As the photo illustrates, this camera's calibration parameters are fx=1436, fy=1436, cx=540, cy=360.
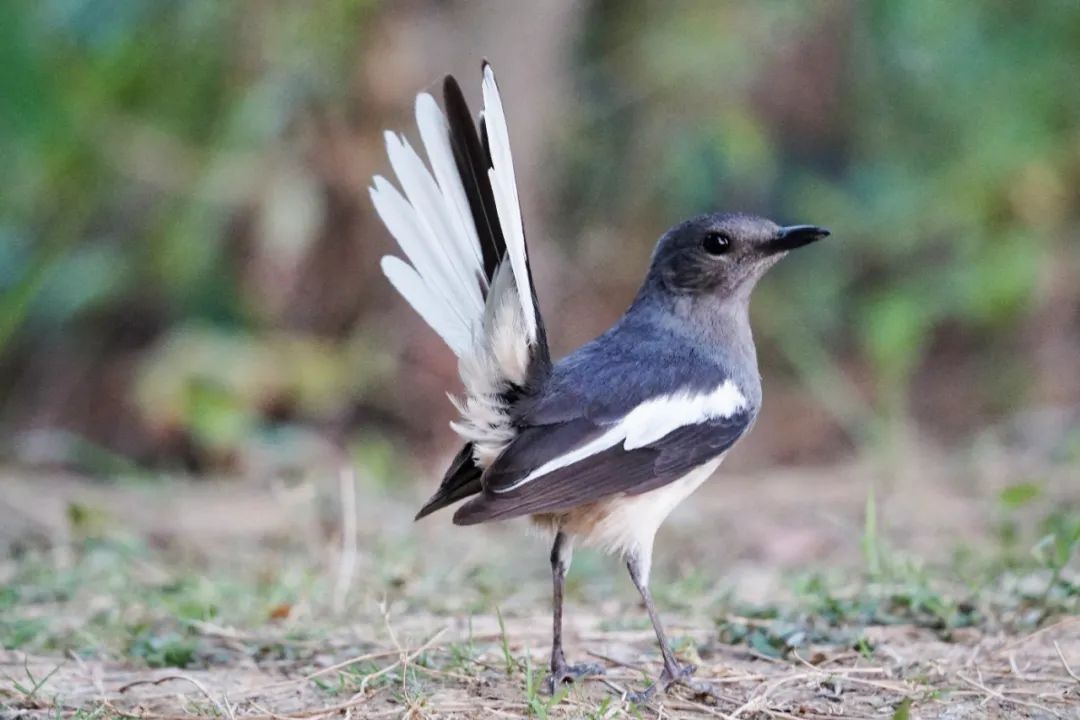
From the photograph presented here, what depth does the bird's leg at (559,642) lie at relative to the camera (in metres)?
3.89

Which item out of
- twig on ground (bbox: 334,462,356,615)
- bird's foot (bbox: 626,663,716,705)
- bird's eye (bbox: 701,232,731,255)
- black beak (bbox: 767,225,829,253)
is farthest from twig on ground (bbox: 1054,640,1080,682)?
twig on ground (bbox: 334,462,356,615)

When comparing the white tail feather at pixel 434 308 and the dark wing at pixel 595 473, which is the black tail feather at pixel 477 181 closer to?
the white tail feather at pixel 434 308

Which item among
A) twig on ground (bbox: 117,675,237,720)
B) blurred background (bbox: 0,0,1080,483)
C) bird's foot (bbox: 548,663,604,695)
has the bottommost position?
twig on ground (bbox: 117,675,237,720)

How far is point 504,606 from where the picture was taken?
4.93m

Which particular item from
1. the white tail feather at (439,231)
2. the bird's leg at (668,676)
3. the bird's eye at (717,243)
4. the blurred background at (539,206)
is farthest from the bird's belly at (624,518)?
the blurred background at (539,206)

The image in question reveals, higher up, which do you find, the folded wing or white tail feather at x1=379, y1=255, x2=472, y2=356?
white tail feather at x1=379, y1=255, x2=472, y2=356

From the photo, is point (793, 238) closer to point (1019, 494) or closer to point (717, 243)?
point (717, 243)

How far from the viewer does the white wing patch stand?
4000 mm

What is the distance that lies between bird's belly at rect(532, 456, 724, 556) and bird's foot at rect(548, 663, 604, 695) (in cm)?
35

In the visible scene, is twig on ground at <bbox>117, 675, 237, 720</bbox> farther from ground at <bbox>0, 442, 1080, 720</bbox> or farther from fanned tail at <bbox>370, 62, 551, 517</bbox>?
fanned tail at <bbox>370, 62, 551, 517</bbox>

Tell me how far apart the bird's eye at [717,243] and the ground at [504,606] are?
3.32 feet

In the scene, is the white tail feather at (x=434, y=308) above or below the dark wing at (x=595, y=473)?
above

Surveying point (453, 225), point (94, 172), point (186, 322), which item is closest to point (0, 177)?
point (94, 172)

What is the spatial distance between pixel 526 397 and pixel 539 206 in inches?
180
